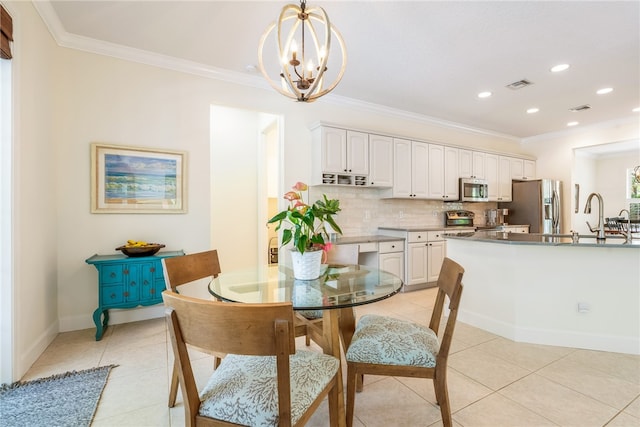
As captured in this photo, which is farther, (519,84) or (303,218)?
(519,84)

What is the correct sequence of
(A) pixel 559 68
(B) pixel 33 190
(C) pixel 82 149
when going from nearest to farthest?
(B) pixel 33 190 → (C) pixel 82 149 → (A) pixel 559 68

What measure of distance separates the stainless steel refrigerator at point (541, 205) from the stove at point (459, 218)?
1.29 m

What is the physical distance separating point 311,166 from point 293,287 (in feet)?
8.72

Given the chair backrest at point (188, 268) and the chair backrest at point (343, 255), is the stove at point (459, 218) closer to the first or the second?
the chair backrest at point (343, 255)

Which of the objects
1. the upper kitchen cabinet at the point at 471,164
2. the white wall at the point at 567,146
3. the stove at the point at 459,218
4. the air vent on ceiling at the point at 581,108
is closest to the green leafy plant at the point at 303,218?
the stove at the point at 459,218

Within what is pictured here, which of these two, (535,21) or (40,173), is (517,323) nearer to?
(535,21)

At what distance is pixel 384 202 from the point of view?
478cm

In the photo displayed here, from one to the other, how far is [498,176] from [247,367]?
19.8 feet

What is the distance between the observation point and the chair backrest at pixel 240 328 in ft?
2.80

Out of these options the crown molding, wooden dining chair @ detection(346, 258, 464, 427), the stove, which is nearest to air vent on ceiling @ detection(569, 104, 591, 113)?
the stove

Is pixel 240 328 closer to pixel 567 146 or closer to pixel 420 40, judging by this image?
pixel 420 40

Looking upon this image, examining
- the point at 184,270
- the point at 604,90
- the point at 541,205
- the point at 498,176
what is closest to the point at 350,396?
the point at 184,270

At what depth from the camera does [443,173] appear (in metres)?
4.98

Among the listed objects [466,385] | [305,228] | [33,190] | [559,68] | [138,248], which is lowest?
[466,385]
